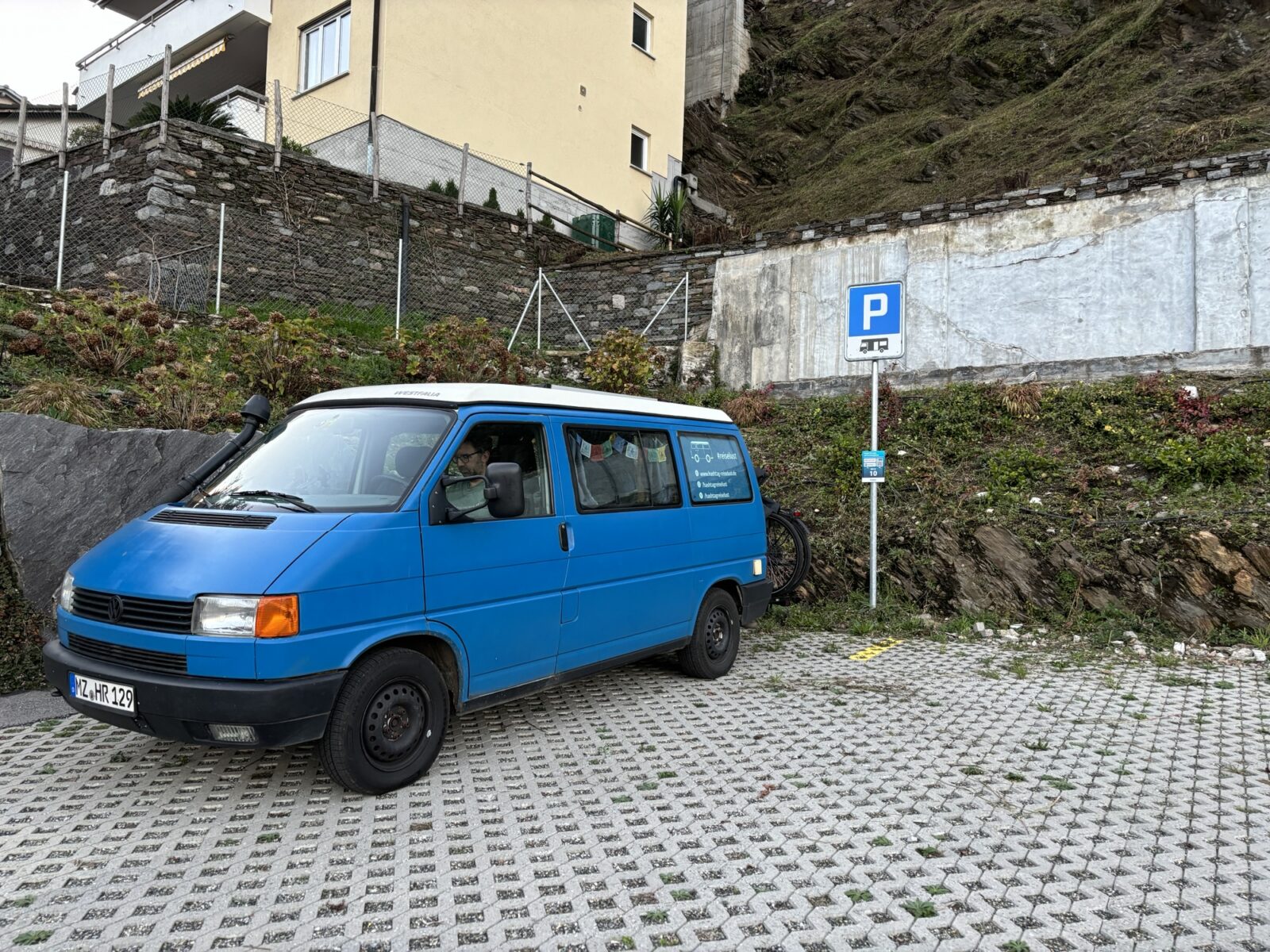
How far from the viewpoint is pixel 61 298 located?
9.25 m

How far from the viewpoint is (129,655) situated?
3727 millimetres

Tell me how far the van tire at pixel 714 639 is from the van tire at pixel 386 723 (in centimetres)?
231

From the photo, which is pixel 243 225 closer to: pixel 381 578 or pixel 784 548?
pixel 784 548

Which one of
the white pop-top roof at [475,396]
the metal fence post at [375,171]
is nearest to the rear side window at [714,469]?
the white pop-top roof at [475,396]

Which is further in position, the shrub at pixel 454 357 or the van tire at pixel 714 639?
the shrub at pixel 454 357

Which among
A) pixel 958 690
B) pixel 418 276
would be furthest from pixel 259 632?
pixel 418 276

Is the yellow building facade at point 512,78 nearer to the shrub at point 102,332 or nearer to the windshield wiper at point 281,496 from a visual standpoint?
the shrub at point 102,332

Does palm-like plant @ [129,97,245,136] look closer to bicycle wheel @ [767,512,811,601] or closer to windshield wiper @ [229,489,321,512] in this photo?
bicycle wheel @ [767,512,811,601]

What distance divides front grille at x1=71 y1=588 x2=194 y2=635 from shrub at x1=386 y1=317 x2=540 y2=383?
6.41 meters

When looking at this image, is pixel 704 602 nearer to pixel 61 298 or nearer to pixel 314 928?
pixel 314 928

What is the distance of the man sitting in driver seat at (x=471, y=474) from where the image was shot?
14.3 ft

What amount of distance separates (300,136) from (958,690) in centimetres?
1687

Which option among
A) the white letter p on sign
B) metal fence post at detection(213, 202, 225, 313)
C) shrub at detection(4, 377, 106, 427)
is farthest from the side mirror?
metal fence post at detection(213, 202, 225, 313)

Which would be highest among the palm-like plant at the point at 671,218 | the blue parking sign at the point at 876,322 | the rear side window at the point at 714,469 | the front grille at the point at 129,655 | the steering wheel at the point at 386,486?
the palm-like plant at the point at 671,218
